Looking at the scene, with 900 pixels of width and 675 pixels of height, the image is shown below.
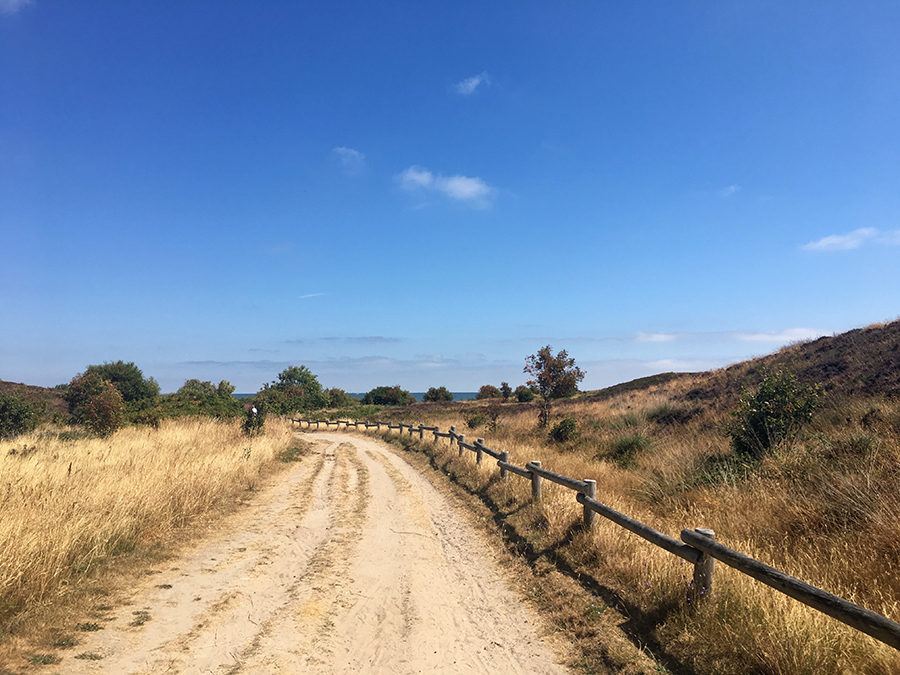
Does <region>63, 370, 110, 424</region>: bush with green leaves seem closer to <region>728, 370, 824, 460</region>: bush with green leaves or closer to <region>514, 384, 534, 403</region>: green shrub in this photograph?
<region>728, 370, 824, 460</region>: bush with green leaves

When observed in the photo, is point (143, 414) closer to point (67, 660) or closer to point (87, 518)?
point (87, 518)

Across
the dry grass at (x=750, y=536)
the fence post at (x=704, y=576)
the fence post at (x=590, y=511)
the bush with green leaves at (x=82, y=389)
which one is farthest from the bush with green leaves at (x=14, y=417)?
the fence post at (x=704, y=576)

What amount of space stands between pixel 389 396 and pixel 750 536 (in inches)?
2799

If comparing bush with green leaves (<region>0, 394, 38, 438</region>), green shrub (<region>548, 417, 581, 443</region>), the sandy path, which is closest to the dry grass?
the sandy path

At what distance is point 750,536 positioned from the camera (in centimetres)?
723

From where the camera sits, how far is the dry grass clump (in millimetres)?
5762

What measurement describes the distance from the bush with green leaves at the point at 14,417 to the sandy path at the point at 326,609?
16890mm

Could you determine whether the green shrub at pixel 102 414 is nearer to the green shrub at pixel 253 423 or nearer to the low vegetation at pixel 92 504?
the low vegetation at pixel 92 504

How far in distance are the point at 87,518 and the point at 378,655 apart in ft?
18.2

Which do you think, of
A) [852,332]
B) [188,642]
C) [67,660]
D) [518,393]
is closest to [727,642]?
[188,642]

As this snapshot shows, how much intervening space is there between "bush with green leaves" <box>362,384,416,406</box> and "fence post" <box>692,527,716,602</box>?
70602mm

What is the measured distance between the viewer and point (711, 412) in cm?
1792

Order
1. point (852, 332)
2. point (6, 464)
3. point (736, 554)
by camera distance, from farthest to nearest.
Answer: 1. point (852, 332)
2. point (6, 464)
3. point (736, 554)

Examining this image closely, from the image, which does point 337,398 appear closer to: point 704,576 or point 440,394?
point 440,394
